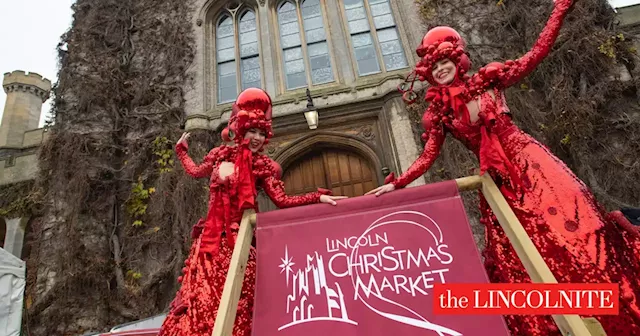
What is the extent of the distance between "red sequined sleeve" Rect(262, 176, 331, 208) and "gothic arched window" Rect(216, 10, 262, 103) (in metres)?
5.11

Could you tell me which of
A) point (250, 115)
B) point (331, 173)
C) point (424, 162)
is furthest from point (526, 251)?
point (331, 173)

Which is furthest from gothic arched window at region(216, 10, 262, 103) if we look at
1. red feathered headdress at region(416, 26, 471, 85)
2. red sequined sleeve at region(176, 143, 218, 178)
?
red feathered headdress at region(416, 26, 471, 85)

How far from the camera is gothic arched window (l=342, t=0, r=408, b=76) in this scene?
7.11m

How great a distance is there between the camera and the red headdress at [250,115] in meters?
2.62

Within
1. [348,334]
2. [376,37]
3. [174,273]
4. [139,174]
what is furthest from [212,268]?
[376,37]

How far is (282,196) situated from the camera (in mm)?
2562

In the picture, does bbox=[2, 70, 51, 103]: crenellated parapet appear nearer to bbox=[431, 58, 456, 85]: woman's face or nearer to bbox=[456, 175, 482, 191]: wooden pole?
bbox=[431, 58, 456, 85]: woman's face

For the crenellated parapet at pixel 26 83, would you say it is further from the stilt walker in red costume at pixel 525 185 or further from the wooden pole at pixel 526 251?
the wooden pole at pixel 526 251

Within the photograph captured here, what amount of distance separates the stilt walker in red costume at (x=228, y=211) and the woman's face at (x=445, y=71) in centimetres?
105

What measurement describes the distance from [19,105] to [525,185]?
26.8 meters

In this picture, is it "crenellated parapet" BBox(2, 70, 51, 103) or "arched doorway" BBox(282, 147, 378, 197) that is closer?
"arched doorway" BBox(282, 147, 378, 197)

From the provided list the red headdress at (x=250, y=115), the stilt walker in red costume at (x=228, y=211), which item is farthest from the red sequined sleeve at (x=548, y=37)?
the red headdress at (x=250, y=115)

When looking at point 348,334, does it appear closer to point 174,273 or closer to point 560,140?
point 174,273

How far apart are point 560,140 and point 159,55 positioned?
7.77 m
